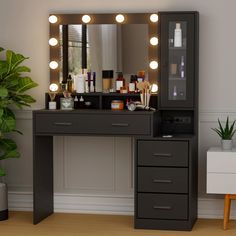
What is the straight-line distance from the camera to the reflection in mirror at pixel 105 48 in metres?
5.16

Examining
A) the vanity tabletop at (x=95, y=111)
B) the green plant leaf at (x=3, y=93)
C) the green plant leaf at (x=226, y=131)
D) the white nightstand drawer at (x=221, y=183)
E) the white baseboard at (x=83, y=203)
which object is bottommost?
the white baseboard at (x=83, y=203)

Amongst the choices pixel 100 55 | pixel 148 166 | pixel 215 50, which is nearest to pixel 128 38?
pixel 100 55

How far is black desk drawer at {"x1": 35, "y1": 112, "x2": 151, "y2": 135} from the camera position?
478 centimetres

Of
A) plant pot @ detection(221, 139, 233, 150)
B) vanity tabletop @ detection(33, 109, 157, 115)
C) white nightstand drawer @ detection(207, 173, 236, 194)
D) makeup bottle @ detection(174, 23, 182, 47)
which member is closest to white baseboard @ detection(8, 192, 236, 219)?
white nightstand drawer @ detection(207, 173, 236, 194)

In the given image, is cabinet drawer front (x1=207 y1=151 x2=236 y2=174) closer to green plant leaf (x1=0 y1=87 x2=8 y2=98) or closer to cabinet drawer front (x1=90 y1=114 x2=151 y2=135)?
cabinet drawer front (x1=90 y1=114 x2=151 y2=135)

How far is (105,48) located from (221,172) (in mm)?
1356

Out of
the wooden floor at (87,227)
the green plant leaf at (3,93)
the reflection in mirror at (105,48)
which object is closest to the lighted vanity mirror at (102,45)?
the reflection in mirror at (105,48)

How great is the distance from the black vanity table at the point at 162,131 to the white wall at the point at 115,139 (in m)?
0.15

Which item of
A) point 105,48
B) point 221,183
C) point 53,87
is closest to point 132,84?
point 105,48

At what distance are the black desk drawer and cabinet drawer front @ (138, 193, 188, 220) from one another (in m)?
0.49

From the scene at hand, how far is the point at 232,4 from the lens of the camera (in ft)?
16.5

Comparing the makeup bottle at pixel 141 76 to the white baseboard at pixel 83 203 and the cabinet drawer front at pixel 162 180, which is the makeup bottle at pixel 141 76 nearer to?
the cabinet drawer front at pixel 162 180

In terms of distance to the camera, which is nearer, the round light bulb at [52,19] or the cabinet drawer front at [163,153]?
the cabinet drawer front at [163,153]

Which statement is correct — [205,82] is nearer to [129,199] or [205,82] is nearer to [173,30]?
[173,30]
